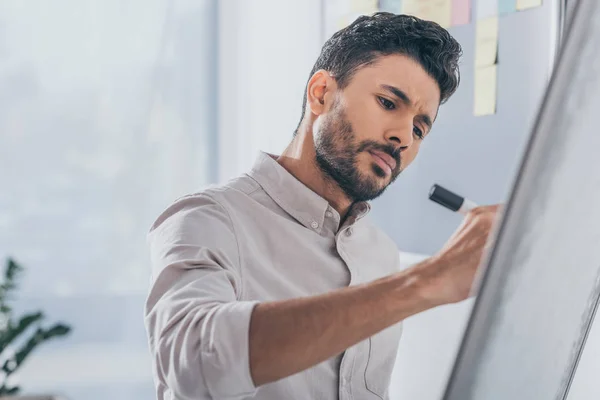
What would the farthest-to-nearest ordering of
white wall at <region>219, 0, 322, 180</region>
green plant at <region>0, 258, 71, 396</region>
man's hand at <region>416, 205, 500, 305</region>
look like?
white wall at <region>219, 0, 322, 180</region>, green plant at <region>0, 258, 71, 396</region>, man's hand at <region>416, 205, 500, 305</region>

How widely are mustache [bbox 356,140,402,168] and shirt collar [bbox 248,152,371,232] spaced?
0.31 feet

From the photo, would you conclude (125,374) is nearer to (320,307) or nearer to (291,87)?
(291,87)

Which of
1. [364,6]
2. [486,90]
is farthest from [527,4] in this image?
[364,6]

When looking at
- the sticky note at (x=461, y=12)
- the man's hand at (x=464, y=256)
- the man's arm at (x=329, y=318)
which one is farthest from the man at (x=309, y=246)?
the sticky note at (x=461, y=12)

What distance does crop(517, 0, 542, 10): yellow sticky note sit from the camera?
1121 mm

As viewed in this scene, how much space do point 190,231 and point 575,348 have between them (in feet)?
1.88

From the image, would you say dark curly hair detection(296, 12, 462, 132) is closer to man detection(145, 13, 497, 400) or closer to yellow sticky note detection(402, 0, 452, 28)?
man detection(145, 13, 497, 400)

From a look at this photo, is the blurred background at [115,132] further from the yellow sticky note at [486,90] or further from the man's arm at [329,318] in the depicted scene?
the man's arm at [329,318]

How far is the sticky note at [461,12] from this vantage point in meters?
1.28

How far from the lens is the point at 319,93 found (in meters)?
1.06

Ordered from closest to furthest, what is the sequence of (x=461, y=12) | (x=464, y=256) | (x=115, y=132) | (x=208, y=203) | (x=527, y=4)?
1. (x=464, y=256)
2. (x=208, y=203)
3. (x=527, y=4)
4. (x=461, y=12)
5. (x=115, y=132)

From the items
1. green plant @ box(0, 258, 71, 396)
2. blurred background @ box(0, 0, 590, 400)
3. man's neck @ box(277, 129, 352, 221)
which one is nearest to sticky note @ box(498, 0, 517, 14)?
man's neck @ box(277, 129, 352, 221)

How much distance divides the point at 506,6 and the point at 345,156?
15.4 inches

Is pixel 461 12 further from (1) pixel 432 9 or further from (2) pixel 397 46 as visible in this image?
(2) pixel 397 46
